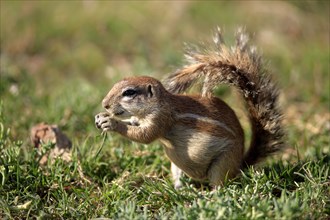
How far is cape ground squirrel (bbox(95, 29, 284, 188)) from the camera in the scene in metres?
4.84

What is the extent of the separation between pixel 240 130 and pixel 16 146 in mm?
1903

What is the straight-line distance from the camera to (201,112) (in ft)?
16.2

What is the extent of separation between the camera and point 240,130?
509 cm

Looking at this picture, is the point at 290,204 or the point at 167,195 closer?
the point at 290,204

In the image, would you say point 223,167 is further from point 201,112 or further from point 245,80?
point 245,80

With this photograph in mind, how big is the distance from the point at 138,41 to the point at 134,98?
4.99 metres

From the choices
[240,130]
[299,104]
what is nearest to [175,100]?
[240,130]

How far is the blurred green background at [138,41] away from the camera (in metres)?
8.02

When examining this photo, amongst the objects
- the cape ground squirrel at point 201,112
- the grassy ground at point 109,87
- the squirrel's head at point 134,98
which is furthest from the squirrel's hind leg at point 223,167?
the squirrel's head at point 134,98

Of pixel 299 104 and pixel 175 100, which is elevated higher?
pixel 175 100

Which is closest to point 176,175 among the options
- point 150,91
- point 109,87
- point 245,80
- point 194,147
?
point 194,147

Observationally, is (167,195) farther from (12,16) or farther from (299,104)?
(12,16)

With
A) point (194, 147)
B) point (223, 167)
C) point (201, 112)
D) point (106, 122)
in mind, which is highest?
point (201, 112)

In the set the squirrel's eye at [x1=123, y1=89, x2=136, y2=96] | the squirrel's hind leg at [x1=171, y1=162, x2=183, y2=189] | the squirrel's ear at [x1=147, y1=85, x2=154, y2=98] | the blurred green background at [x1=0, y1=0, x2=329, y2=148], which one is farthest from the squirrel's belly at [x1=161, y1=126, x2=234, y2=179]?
the blurred green background at [x1=0, y1=0, x2=329, y2=148]
